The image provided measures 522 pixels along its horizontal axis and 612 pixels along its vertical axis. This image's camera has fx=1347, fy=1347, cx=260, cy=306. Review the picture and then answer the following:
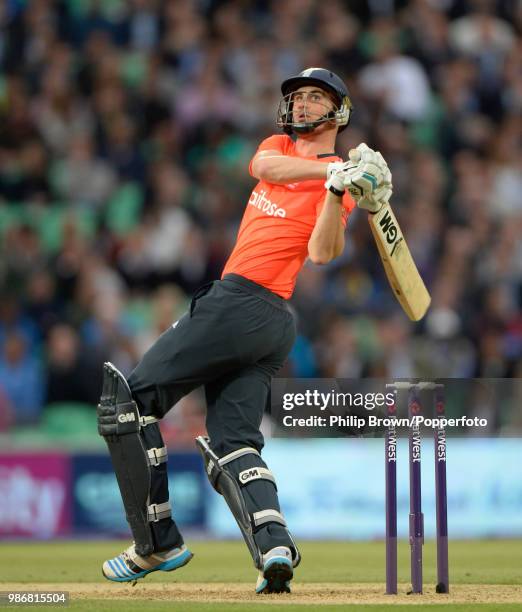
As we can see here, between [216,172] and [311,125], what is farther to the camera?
[216,172]

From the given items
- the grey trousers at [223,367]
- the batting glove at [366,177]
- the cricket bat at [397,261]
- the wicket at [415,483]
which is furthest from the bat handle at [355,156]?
the wicket at [415,483]

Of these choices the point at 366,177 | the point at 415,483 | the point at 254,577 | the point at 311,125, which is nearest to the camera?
the point at 366,177

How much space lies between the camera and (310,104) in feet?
18.8

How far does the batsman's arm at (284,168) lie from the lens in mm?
5508

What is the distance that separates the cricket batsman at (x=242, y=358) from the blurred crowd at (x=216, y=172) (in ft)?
13.9

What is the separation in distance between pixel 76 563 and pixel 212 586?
5.28 feet

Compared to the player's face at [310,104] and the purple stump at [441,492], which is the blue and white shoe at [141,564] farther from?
the player's face at [310,104]

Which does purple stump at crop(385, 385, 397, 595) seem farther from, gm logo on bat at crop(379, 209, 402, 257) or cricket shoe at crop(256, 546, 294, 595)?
gm logo on bat at crop(379, 209, 402, 257)

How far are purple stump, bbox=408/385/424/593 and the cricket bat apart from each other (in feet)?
1.33

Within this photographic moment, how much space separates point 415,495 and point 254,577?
53.6 inches

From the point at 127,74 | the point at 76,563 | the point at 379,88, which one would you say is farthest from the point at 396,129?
the point at 76,563

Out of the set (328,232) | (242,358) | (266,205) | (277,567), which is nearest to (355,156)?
(328,232)

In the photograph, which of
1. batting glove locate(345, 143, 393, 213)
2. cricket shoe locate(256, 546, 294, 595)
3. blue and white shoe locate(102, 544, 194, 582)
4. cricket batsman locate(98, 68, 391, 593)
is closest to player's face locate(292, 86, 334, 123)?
cricket batsman locate(98, 68, 391, 593)

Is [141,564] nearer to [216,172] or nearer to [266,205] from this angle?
[266,205]
